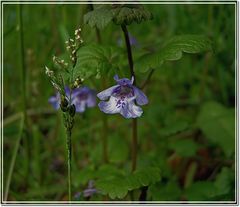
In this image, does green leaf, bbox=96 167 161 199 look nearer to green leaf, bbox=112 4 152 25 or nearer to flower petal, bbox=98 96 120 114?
flower petal, bbox=98 96 120 114

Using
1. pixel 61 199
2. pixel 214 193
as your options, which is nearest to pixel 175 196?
pixel 214 193

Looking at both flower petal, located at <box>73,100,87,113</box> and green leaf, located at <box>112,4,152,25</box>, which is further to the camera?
flower petal, located at <box>73,100,87,113</box>

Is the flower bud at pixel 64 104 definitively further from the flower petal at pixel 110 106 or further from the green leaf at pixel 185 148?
the green leaf at pixel 185 148

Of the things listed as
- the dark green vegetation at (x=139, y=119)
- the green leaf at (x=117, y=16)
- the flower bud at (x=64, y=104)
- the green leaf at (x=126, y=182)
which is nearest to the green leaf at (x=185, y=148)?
the dark green vegetation at (x=139, y=119)

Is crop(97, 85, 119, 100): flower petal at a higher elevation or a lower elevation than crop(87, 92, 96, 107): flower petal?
higher

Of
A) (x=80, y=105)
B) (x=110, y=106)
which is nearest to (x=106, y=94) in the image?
(x=110, y=106)

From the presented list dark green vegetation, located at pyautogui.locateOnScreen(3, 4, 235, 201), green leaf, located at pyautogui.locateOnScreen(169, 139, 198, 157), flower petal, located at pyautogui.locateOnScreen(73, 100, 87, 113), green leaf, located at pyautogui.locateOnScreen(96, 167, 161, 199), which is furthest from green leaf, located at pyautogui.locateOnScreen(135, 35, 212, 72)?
green leaf, located at pyautogui.locateOnScreen(169, 139, 198, 157)

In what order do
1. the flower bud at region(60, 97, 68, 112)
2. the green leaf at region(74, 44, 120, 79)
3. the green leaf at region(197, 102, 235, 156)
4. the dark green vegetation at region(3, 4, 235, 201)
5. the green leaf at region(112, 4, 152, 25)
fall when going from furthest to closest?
1. the green leaf at region(197, 102, 235, 156)
2. the dark green vegetation at region(3, 4, 235, 201)
3. the green leaf at region(74, 44, 120, 79)
4. the green leaf at region(112, 4, 152, 25)
5. the flower bud at region(60, 97, 68, 112)
